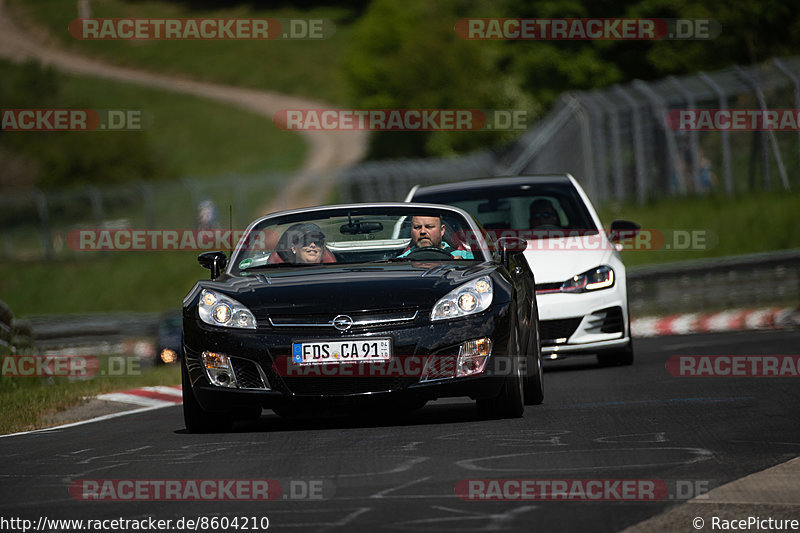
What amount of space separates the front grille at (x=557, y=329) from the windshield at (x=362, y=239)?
2973mm

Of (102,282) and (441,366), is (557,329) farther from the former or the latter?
(102,282)

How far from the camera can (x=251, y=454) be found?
320 inches

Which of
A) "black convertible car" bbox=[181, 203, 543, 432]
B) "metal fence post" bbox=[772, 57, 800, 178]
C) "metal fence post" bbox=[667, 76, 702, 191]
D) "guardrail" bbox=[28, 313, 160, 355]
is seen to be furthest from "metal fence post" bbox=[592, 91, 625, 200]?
"black convertible car" bbox=[181, 203, 543, 432]

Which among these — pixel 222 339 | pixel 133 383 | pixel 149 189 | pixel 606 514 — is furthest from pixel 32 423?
pixel 149 189

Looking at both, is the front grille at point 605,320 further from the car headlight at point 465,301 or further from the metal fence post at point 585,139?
A: the metal fence post at point 585,139

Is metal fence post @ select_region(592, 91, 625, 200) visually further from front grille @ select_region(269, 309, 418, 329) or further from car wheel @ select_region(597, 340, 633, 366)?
front grille @ select_region(269, 309, 418, 329)

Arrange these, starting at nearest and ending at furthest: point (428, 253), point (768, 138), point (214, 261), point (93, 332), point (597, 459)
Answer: point (597, 459) → point (428, 253) → point (214, 261) → point (768, 138) → point (93, 332)

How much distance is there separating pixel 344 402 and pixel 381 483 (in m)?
1.86

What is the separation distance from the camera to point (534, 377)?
10180 mm

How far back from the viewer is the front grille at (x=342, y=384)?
8688 mm

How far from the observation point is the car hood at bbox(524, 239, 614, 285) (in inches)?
520

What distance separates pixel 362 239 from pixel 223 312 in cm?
155

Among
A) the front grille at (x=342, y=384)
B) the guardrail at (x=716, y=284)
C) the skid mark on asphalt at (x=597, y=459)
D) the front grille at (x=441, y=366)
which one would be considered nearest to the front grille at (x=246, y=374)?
the front grille at (x=342, y=384)

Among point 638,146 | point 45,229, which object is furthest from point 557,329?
point 45,229
